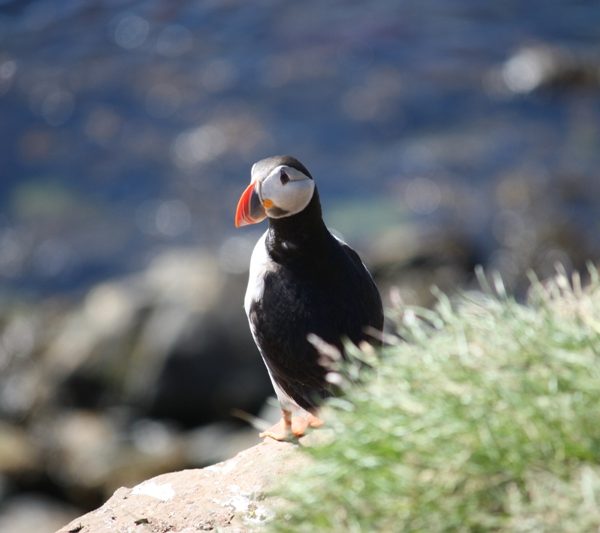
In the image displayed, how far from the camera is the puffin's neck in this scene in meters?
4.91

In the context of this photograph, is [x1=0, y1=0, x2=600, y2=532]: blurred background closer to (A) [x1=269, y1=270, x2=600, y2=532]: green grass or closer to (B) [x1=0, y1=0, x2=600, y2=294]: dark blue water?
(B) [x1=0, y1=0, x2=600, y2=294]: dark blue water

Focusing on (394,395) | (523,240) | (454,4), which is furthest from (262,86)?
(394,395)

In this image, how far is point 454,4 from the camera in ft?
58.9

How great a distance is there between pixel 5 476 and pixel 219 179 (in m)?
6.07

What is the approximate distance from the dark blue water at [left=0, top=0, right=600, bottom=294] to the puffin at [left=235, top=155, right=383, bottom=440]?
893 centimetres

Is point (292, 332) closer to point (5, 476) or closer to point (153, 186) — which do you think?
point (5, 476)

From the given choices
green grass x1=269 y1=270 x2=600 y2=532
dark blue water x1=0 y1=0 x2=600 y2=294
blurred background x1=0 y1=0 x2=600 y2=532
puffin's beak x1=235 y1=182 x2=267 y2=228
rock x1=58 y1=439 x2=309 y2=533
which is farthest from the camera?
dark blue water x1=0 y1=0 x2=600 y2=294

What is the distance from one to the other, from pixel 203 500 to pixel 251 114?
473 inches

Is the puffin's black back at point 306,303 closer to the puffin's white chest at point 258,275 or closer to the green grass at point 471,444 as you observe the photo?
the puffin's white chest at point 258,275

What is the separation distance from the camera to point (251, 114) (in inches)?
630

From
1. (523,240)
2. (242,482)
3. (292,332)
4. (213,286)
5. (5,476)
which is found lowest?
(523,240)

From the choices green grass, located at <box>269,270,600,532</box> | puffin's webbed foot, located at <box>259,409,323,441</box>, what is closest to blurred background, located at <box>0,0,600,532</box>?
puffin's webbed foot, located at <box>259,409,323,441</box>

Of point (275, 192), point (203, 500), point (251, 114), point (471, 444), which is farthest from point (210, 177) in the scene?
point (471, 444)

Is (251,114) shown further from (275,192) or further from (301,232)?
(275,192)
